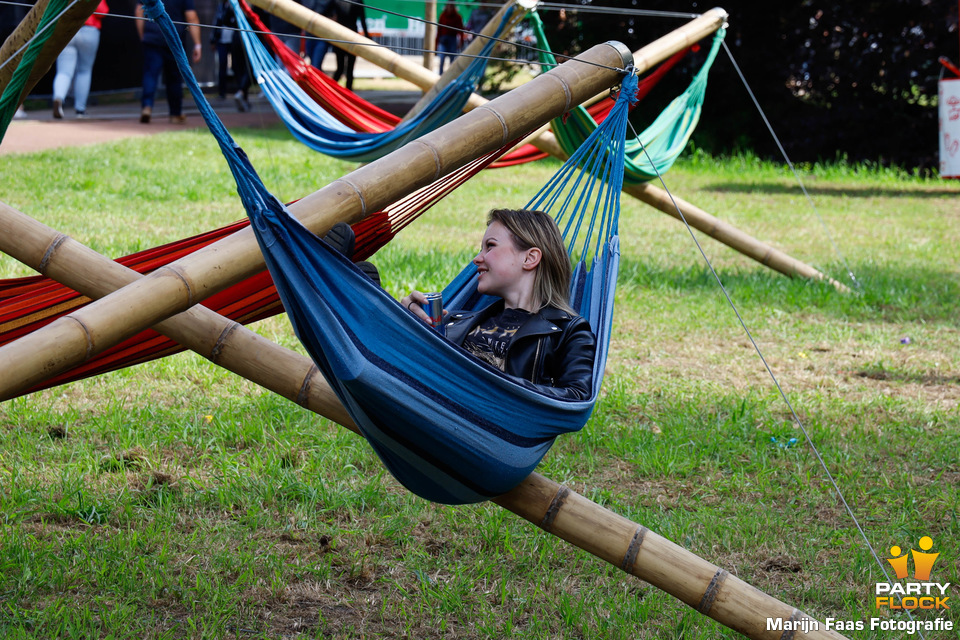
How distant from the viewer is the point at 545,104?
1.96 metres

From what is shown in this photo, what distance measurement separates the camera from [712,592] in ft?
5.81

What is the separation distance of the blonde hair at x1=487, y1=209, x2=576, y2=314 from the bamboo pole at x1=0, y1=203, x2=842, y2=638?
0.49 meters

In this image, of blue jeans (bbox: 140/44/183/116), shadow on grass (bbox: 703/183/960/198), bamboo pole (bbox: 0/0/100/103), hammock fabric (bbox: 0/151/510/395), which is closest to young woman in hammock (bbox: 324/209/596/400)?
hammock fabric (bbox: 0/151/510/395)

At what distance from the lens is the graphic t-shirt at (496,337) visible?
2.06 m

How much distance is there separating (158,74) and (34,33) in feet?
28.2

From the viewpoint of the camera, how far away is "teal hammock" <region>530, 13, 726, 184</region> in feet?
13.7

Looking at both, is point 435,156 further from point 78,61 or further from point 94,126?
point 78,61

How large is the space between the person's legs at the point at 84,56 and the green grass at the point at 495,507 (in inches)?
221

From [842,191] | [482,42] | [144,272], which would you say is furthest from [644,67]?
[842,191]

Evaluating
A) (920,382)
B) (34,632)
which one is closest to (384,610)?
(34,632)

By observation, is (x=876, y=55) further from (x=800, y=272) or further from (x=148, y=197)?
(x=148, y=197)

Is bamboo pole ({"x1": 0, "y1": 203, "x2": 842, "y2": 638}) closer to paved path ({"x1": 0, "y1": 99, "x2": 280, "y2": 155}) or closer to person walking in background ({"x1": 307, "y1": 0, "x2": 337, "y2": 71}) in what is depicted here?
paved path ({"x1": 0, "y1": 99, "x2": 280, "y2": 155})

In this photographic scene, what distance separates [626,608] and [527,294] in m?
0.77

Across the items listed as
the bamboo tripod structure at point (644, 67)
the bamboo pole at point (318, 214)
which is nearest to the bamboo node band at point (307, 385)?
the bamboo pole at point (318, 214)
